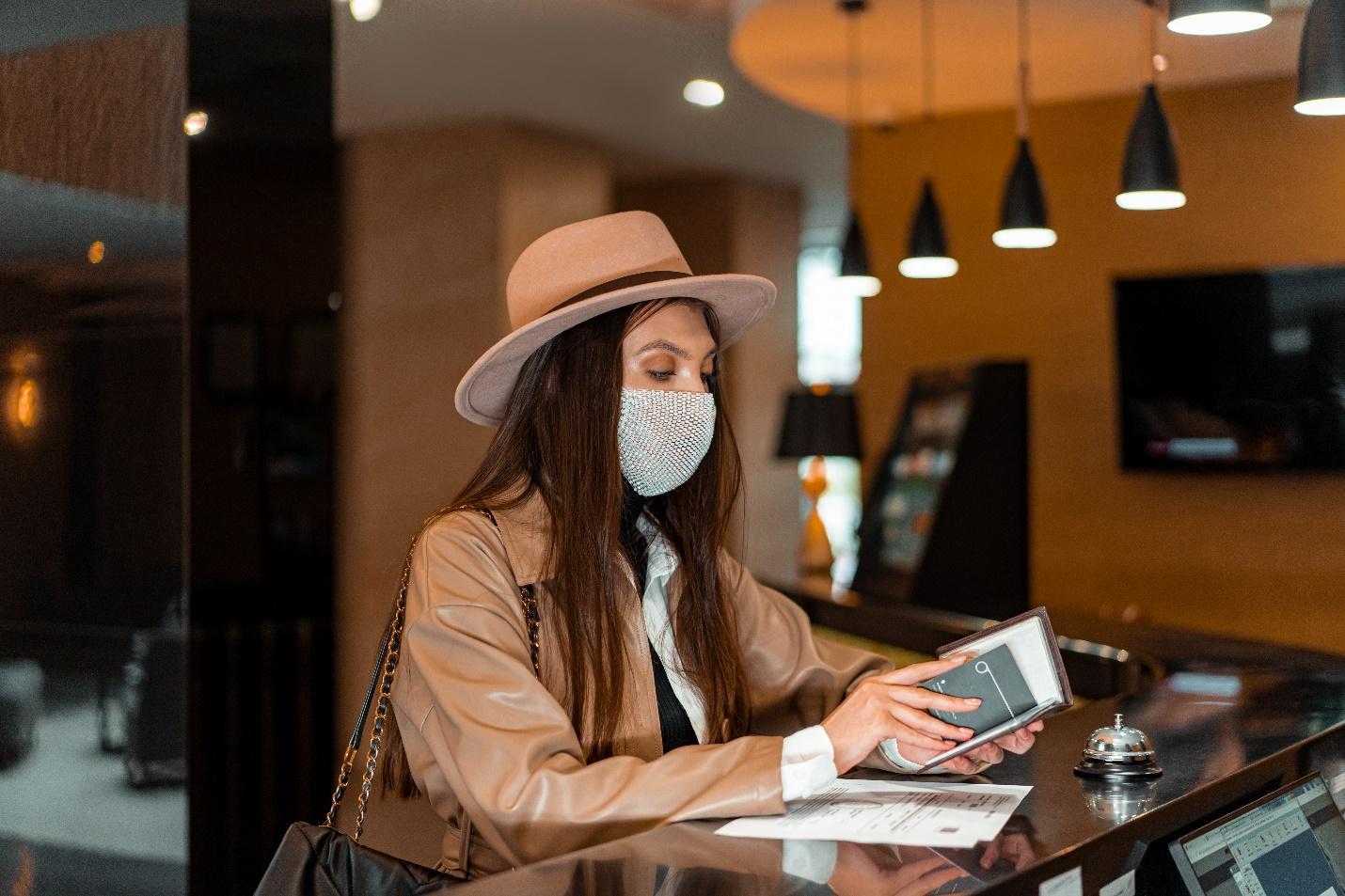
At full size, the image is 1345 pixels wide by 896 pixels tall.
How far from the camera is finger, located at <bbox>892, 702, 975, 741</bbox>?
1.54 m

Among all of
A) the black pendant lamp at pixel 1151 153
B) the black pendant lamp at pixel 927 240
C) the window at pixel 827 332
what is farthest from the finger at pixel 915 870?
the window at pixel 827 332

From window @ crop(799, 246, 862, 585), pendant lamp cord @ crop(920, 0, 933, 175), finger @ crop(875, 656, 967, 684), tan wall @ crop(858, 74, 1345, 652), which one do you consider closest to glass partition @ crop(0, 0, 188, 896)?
finger @ crop(875, 656, 967, 684)

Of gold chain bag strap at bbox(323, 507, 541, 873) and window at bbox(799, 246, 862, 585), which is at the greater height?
window at bbox(799, 246, 862, 585)

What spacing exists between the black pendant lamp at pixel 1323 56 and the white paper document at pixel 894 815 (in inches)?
58.6

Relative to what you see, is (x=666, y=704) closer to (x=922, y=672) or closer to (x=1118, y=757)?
(x=922, y=672)

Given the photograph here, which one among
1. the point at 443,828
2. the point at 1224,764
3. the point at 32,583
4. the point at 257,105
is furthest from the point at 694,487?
the point at 257,105

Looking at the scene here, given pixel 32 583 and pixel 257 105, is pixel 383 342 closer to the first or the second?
pixel 257 105

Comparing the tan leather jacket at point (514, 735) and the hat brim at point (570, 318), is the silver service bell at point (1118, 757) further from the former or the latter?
the hat brim at point (570, 318)

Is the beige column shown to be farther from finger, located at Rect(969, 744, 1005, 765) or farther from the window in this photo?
the window

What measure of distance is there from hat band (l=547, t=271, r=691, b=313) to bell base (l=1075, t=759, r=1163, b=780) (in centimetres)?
83

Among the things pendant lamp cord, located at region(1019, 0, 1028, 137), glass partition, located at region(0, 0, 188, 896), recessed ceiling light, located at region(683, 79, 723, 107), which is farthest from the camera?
recessed ceiling light, located at region(683, 79, 723, 107)

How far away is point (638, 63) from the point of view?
255 inches

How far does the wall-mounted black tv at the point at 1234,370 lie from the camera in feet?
15.5

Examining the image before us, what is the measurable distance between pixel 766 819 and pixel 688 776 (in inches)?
3.8
